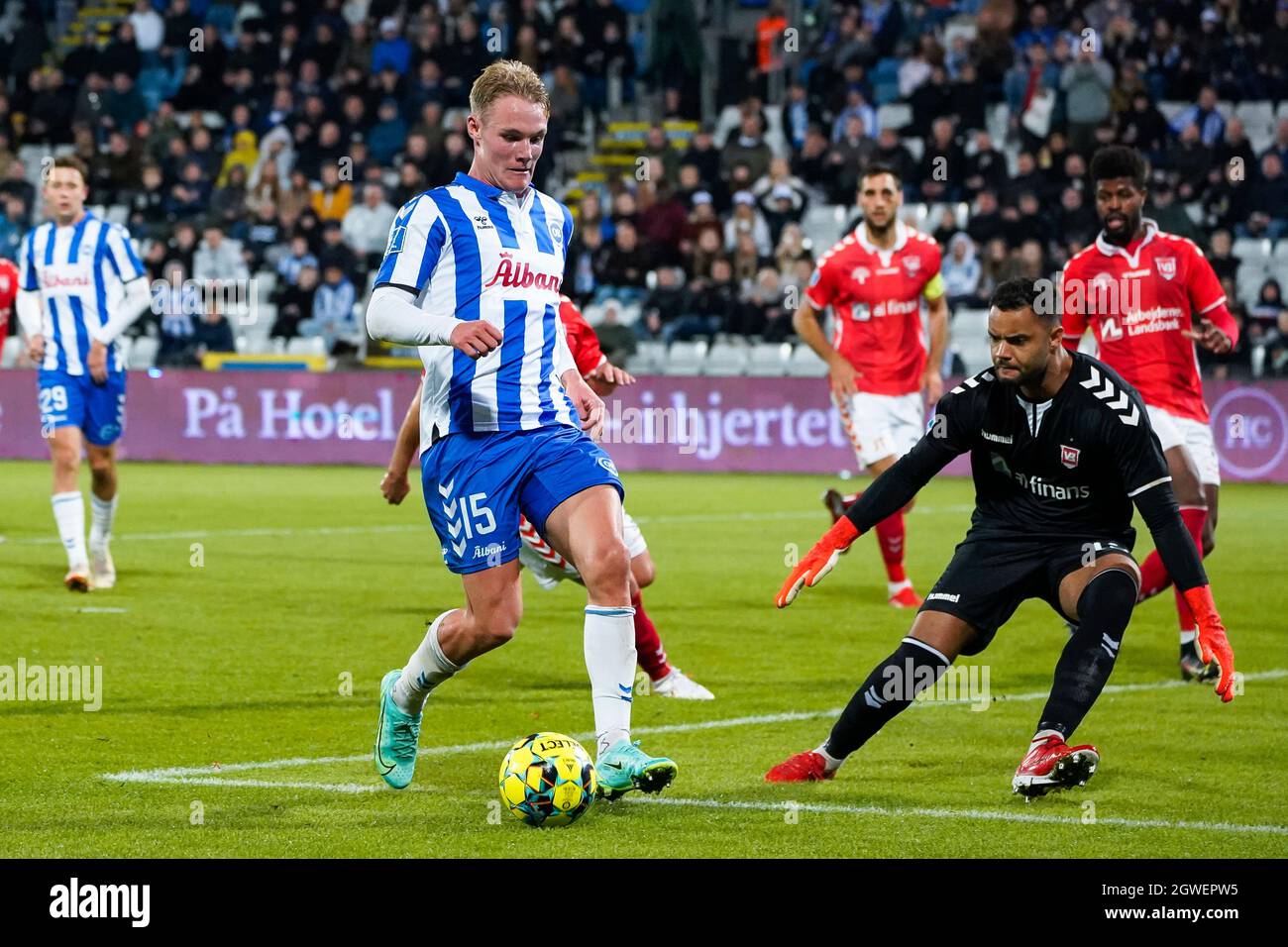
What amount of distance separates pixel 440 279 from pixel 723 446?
16065 mm

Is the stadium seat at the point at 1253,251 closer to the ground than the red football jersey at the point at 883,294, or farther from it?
farther from it

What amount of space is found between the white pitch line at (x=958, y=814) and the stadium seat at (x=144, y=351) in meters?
20.3

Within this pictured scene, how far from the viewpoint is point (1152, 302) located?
937cm

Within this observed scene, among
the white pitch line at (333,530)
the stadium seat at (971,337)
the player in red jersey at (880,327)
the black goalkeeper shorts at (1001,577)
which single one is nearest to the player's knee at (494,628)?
the black goalkeeper shorts at (1001,577)

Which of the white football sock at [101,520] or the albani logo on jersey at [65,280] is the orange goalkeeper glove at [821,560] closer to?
the white football sock at [101,520]

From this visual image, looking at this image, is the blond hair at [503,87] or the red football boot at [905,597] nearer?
the blond hair at [503,87]

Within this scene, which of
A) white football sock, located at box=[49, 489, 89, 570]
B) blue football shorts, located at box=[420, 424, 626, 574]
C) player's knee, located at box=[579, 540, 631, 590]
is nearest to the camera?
player's knee, located at box=[579, 540, 631, 590]

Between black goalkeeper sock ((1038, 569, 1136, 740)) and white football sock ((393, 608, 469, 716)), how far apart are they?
189cm

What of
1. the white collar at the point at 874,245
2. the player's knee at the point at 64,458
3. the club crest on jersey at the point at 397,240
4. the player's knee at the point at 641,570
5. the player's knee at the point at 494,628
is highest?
the white collar at the point at 874,245

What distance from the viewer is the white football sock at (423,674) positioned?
6.09m

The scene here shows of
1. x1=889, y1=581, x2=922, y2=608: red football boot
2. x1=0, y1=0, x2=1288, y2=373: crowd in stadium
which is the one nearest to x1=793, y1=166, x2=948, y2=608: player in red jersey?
x1=889, y1=581, x2=922, y2=608: red football boot

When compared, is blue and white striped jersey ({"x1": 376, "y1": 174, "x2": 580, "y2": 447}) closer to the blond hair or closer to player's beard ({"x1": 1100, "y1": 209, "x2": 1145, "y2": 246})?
the blond hair

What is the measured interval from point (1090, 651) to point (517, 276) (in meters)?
2.18

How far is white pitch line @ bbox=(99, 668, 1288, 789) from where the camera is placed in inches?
248
